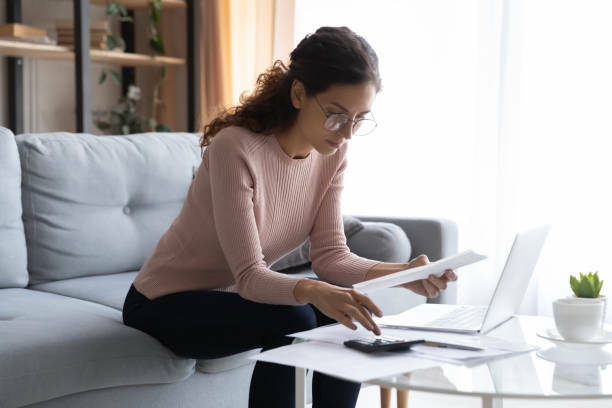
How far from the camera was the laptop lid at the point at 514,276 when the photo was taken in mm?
1158

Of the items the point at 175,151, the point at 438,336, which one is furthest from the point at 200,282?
the point at 175,151

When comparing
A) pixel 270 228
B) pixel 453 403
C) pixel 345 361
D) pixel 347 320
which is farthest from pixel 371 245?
pixel 345 361

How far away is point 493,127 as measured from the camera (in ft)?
9.05

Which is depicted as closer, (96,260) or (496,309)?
(496,309)

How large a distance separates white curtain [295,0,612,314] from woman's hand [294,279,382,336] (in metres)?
1.54

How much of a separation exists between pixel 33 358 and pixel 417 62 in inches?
79.5

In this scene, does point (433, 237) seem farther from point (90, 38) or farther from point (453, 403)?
point (90, 38)

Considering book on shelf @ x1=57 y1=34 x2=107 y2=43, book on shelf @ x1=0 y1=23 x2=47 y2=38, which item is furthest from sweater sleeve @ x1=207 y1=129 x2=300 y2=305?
book on shelf @ x1=57 y1=34 x2=107 y2=43

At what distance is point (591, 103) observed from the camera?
2.56 metres

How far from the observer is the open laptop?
1.18m

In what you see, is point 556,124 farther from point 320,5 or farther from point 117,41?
point 117,41

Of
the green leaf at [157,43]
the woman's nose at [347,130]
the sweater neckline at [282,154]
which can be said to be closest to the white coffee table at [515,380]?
the woman's nose at [347,130]

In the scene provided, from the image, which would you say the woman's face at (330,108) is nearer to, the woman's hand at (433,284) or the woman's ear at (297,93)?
the woman's ear at (297,93)

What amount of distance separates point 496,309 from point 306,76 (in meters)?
0.55
